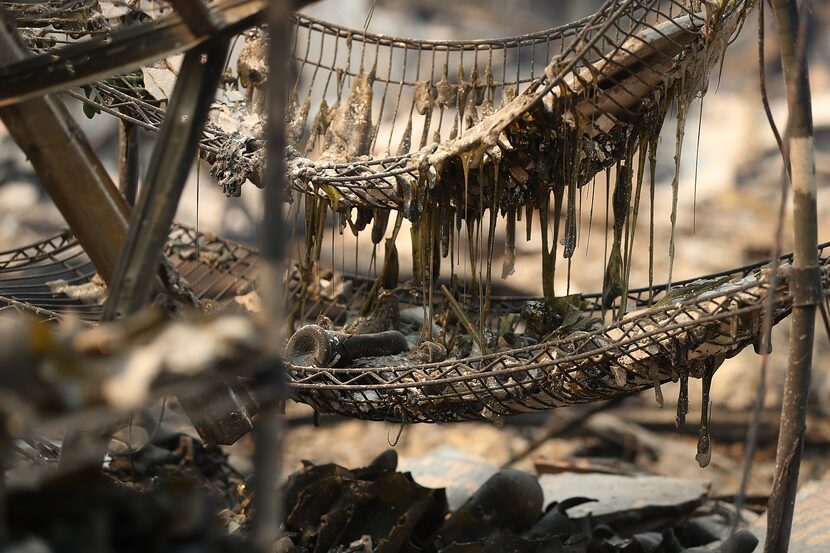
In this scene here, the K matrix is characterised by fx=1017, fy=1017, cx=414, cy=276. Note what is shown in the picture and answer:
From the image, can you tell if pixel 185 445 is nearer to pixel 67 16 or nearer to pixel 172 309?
pixel 172 309

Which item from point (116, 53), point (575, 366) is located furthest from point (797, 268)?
point (116, 53)

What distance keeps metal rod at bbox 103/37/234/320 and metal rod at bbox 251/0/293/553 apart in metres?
0.52

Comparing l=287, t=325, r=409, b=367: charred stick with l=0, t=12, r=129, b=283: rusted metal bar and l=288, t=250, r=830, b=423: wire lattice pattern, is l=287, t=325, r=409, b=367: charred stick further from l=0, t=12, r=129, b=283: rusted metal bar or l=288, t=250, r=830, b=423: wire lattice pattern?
l=0, t=12, r=129, b=283: rusted metal bar

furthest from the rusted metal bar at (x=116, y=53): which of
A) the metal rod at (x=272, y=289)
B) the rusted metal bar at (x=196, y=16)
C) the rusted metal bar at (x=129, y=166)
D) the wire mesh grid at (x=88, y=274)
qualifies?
the rusted metal bar at (x=129, y=166)

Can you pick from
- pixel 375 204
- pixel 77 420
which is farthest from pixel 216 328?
pixel 375 204

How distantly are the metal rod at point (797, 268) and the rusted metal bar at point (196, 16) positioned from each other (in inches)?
76.0

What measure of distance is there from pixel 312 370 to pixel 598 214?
26.2 ft

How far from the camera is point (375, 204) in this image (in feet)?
15.0

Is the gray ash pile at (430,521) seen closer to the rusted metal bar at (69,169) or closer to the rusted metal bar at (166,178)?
the rusted metal bar at (69,169)

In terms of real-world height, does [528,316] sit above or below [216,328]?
below

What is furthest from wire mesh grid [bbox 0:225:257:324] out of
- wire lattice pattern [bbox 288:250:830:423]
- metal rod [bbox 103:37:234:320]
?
metal rod [bbox 103:37:234:320]

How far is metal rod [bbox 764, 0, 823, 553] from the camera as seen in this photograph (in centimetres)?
340

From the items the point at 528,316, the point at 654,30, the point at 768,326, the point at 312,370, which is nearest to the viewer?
the point at 768,326

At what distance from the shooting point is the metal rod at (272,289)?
1976 mm
